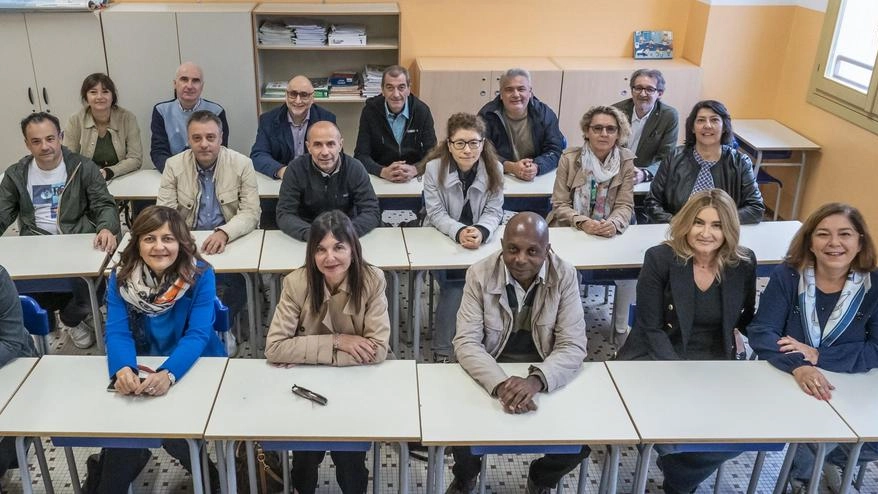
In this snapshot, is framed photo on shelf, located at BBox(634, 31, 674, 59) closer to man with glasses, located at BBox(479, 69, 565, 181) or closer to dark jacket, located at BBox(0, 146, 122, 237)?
man with glasses, located at BBox(479, 69, 565, 181)

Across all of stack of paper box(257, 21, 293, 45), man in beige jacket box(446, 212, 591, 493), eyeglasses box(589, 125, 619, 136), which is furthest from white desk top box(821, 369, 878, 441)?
stack of paper box(257, 21, 293, 45)

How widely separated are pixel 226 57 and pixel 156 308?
3.73 m

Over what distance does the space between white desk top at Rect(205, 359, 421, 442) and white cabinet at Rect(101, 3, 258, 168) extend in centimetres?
393

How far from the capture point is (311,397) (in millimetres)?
2535

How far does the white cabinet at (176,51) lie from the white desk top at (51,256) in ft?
7.96

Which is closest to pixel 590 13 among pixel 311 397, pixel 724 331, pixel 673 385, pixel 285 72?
pixel 285 72

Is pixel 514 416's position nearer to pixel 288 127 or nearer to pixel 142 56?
pixel 288 127

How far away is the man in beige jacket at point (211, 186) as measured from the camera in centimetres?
390

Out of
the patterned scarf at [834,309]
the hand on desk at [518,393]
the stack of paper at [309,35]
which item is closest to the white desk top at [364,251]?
the hand on desk at [518,393]

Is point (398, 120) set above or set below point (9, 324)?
above

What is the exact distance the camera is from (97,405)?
250 centimetres

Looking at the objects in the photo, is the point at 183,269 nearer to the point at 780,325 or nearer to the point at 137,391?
the point at 137,391

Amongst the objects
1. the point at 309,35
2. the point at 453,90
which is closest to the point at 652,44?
the point at 453,90

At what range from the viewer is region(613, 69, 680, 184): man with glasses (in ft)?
16.2
